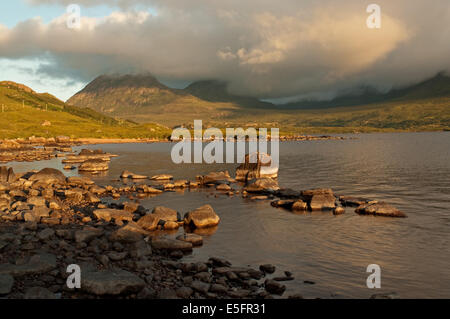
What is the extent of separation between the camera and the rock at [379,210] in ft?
113

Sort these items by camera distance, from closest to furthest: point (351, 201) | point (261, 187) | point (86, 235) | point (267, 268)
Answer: point (267, 268)
point (86, 235)
point (351, 201)
point (261, 187)

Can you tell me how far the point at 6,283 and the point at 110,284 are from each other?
470cm

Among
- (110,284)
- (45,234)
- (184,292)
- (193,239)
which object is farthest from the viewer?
(193,239)

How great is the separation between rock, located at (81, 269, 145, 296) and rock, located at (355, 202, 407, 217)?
1072 inches

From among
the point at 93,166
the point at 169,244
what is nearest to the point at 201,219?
the point at 169,244

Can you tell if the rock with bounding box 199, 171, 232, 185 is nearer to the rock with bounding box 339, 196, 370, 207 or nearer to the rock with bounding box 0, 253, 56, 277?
the rock with bounding box 339, 196, 370, 207

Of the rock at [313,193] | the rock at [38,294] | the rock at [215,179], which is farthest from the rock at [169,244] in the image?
the rock at [215,179]

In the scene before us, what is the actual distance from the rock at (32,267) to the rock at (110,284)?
2.60m

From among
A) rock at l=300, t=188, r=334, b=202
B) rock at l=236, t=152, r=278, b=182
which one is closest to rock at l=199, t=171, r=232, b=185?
rock at l=236, t=152, r=278, b=182

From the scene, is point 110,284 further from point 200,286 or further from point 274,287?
point 274,287

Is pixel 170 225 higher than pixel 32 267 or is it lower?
lower

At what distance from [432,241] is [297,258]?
12.3m

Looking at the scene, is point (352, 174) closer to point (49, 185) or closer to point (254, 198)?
point (254, 198)

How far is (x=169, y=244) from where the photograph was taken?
23.3 metres
